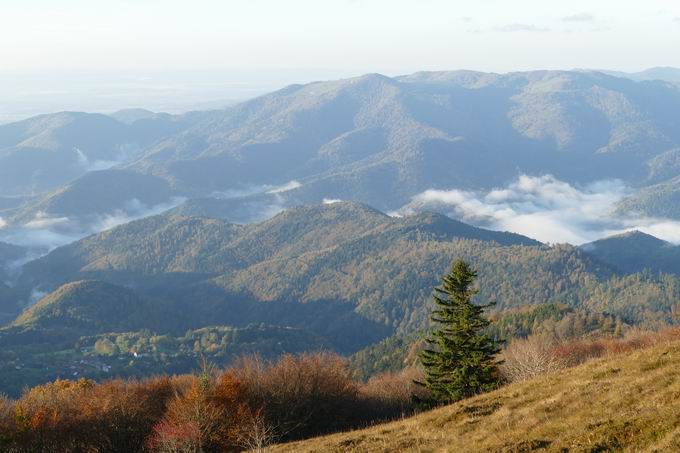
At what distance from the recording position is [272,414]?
5272 centimetres

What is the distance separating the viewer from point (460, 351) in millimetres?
52250

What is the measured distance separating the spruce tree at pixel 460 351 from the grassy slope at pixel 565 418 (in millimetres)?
11884

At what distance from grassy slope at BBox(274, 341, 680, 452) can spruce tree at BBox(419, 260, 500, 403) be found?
468 inches

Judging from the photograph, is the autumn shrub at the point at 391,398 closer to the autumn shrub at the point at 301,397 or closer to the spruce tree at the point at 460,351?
the autumn shrub at the point at 301,397

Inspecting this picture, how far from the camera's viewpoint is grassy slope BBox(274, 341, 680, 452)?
2302 centimetres

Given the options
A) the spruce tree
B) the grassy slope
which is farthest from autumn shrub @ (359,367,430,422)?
the grassy slope

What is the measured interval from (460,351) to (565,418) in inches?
982

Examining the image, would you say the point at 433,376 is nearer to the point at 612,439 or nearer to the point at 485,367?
the point at 485,367

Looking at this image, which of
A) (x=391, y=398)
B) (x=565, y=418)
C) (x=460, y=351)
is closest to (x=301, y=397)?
(x=391, y=398)

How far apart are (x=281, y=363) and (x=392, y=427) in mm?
31391

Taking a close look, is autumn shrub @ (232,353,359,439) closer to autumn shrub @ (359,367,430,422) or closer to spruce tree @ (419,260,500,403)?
autumn shrub @ (359,367,430,422)

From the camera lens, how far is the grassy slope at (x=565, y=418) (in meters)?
23.0

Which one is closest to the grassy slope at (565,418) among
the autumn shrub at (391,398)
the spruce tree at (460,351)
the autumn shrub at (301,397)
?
the spruce tree at (460,351)

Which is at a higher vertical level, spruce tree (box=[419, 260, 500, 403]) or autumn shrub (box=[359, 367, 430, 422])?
spruce tree (box=[419, 260, 500, 403])
